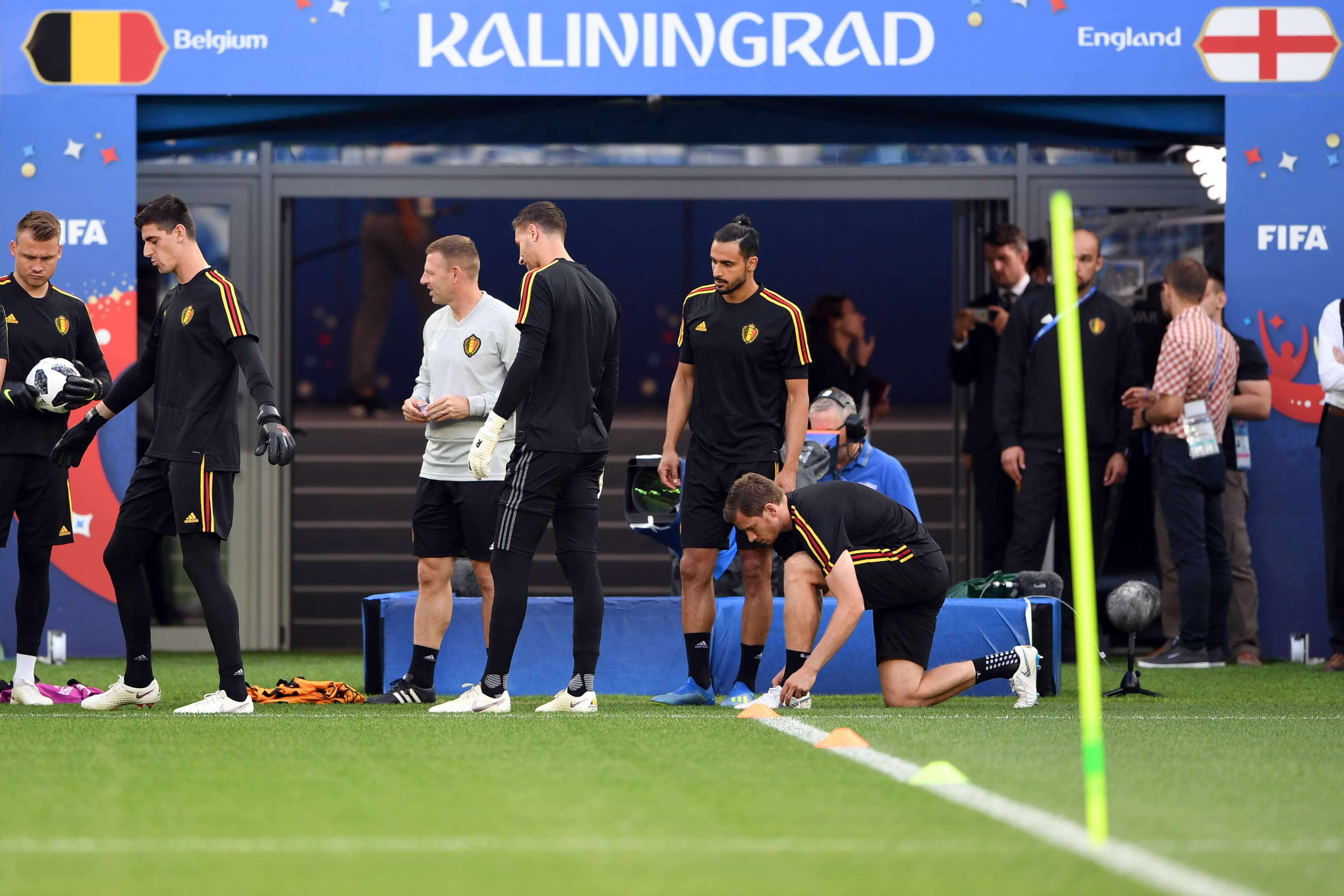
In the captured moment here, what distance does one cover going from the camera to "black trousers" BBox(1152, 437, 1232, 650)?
26.3ft

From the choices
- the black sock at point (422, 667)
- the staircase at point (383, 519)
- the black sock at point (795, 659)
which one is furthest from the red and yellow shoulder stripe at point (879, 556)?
the staircase at point (383, 519)

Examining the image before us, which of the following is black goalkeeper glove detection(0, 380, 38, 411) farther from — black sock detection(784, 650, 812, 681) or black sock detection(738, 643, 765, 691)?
black sock detection(784, 650, 812, 681)

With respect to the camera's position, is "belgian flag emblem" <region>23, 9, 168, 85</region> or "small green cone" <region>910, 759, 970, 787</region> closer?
"small green cone" <region>910, 759, 970, 787</region>

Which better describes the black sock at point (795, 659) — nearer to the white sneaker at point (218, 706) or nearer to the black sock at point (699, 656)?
the black sock at point (699, 656)

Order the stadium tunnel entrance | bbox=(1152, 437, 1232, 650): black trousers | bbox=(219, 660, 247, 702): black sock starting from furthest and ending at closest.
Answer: the stadium tunnel entrance, bbox=(1152, 437, 1232, 650): black trousers, bbox=(219, 660, 247, 702): black sock

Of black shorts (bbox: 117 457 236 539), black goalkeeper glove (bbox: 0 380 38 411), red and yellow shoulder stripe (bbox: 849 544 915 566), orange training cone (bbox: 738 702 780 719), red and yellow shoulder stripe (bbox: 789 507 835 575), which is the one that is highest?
black goalkeeper glove (bbox: 0 380 38 411)

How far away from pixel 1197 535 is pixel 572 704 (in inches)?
150

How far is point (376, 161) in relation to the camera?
9.70 metres

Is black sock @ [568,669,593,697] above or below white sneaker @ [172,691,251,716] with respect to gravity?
above

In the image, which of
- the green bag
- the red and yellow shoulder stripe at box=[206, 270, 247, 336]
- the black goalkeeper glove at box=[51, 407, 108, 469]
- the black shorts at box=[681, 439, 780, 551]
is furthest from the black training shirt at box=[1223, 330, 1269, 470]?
the black goalkeeper glove at box=[51, 407, 108, 469]

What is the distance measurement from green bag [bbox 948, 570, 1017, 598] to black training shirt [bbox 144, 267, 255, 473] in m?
3.19

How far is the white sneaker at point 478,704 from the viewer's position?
19.0 ft

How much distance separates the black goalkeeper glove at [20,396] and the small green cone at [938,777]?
3.98 meters

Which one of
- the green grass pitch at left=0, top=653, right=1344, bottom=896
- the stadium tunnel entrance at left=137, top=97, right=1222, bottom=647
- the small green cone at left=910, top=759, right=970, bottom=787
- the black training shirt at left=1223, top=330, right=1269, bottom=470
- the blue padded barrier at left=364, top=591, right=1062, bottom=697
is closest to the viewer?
the green grass pitch at left=0, top=653, right=1344, bottom=896
